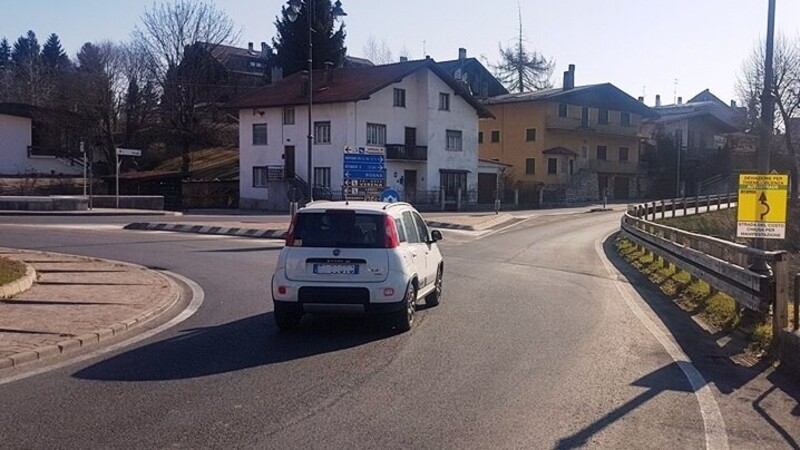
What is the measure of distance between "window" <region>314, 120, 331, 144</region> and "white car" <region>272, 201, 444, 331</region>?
1736 inches

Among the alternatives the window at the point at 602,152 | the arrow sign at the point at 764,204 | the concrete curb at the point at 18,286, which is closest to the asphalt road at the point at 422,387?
the arrow sign at the point at 764,204

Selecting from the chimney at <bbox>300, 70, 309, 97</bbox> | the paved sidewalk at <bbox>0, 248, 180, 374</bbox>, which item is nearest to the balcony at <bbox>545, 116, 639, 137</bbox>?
the chimney at <bbox>300, 70, 309, 97</bbox>

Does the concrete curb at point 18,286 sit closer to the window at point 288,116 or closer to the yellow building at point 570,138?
the window at point 288,116

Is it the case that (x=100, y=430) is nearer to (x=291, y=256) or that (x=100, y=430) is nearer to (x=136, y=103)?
(x=291, y=256)

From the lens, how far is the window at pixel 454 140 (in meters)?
60.1

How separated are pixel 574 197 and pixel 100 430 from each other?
220ft

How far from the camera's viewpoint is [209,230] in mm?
31797

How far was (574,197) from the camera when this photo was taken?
7075 cm

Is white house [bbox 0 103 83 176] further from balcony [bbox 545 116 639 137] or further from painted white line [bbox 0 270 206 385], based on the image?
painted white line [bbox 0 270 206 385]

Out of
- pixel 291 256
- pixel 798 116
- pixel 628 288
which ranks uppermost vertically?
pixel 798 116

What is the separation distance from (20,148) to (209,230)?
36416 millimetres

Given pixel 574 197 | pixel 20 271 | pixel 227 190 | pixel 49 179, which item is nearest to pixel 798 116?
pixel 574 197

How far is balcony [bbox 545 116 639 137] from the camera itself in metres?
70.2

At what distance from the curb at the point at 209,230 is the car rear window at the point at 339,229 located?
19.5 meters
